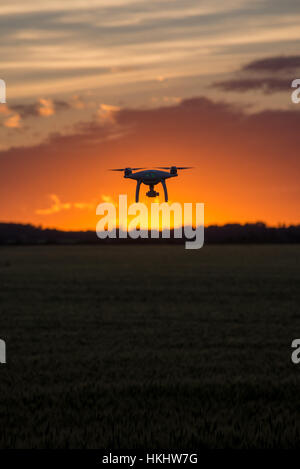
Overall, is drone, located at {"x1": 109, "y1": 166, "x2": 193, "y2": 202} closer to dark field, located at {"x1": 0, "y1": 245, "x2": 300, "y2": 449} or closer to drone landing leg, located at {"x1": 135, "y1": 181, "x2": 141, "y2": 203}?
drone landing leg, located at {"x1": 135, "y1": 181, "x2": 141, "y2": 203}

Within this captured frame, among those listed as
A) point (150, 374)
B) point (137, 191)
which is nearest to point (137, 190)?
point (137, 191)

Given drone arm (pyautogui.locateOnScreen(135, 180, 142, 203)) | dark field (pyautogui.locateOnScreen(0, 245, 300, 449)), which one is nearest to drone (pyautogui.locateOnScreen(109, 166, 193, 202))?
drone arm (pyautogui.locateOnScreen(135, 180, 142, 203))

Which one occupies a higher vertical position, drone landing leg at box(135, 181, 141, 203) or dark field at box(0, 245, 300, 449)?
drone landing leg at box(135, 181, 141, 203)

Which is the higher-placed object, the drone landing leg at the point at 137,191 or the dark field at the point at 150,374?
the drone landing leg at the point at 137,191

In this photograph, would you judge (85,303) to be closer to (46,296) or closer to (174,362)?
(46,296)

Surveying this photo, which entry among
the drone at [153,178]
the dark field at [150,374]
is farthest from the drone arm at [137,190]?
the dark field at [150,374]

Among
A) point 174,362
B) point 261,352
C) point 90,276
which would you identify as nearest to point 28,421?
point 174,362

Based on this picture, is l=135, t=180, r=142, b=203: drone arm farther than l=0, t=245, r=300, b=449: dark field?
No

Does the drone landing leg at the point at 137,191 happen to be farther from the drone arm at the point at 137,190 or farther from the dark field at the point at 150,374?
the dark field at the point at 150,374

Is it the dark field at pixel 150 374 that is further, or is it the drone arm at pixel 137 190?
the dark field at pixel 150 374
